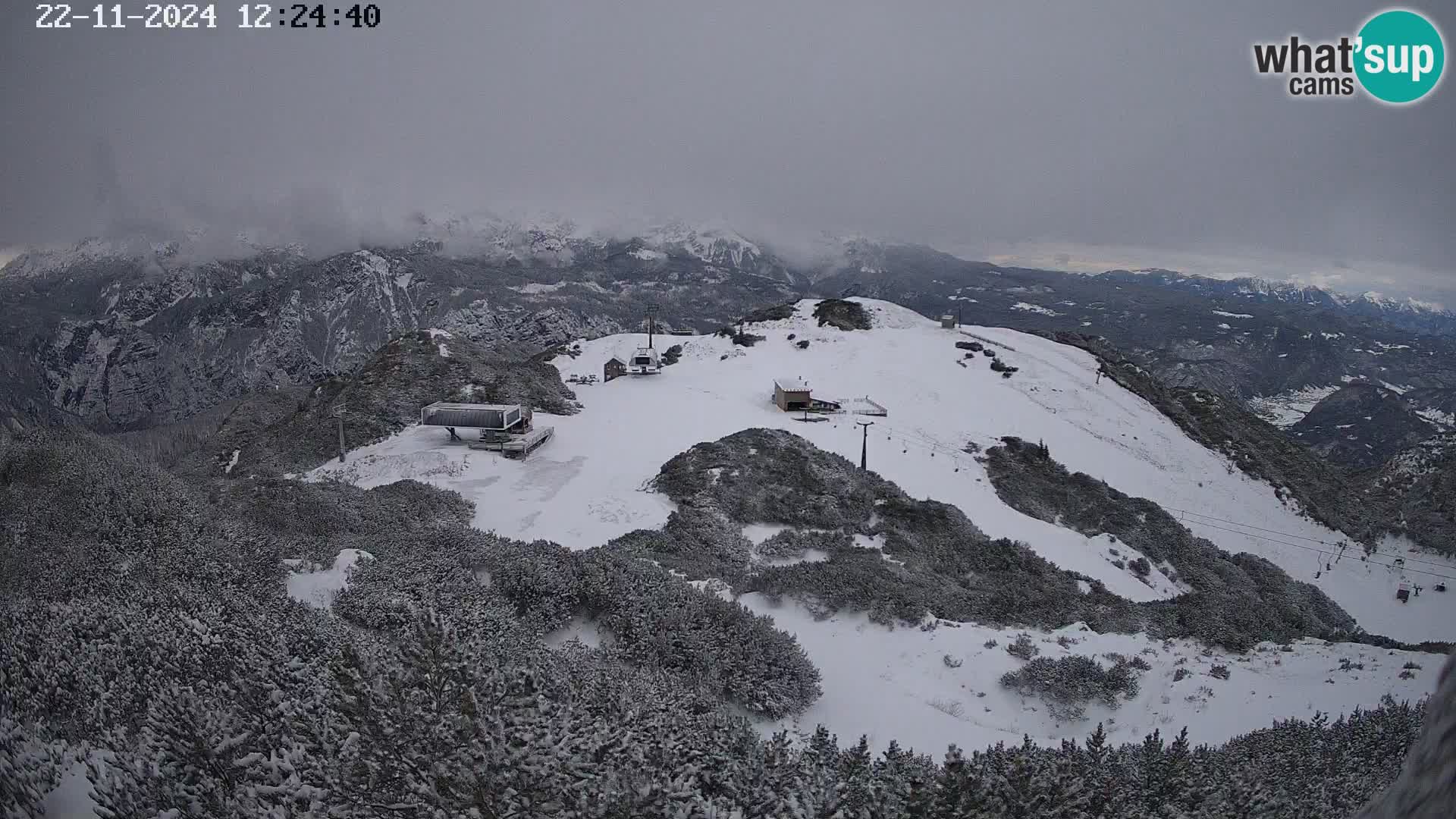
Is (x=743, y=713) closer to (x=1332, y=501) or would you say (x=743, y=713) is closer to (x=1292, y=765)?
(x=1292, y=765)

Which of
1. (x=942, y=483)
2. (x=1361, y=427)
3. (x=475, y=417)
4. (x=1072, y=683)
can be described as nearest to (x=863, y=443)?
(x=942, y=483)

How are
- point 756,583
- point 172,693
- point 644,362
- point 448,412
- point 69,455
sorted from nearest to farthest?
point 172,693, point 69,455, point 756,583, point 448,412, point 644,362

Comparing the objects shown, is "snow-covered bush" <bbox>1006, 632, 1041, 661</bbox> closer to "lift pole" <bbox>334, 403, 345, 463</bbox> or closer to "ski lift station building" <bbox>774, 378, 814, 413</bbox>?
"lift pole" <bbox>334, 403, 345, 463</bbox>

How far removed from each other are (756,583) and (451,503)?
11894 mm

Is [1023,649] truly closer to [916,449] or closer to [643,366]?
[916,449]

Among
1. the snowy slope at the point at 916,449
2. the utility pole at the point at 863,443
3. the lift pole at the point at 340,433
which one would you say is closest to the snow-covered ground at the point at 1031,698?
the snowy slope at the point at 916,449

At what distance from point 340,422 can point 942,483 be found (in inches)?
1240

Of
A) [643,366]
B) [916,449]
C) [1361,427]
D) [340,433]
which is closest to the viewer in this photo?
[340,433]

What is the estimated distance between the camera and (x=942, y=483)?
3123 cm

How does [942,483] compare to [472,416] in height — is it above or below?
below

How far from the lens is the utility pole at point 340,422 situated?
28594mm

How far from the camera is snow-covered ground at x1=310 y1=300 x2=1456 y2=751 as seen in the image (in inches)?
431

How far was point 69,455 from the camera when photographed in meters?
13.5

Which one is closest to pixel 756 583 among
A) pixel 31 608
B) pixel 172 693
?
pixel 172 693
